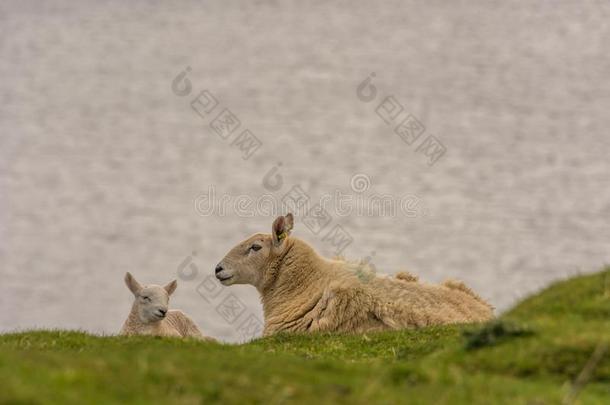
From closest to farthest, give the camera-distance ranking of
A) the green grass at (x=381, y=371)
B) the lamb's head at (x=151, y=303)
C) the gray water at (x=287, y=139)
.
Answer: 1. the green grass at (x=381, y=371)
2. the lamb's head at (x=151, y=303)
3. the gray water at (x=287, y=139)

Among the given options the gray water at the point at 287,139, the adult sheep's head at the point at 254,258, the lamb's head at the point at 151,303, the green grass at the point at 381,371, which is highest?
the gray water at the point at 287,139

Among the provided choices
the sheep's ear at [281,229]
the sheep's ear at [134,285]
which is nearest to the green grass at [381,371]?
the sheep's ear at [134,285]

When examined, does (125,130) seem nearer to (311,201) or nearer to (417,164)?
(417,164)

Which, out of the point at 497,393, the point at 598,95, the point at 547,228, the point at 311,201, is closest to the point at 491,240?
the point at 547,228

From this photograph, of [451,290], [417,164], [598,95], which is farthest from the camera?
[598,95]

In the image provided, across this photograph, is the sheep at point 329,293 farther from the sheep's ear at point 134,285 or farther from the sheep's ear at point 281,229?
the sheep's ear at point 134,285

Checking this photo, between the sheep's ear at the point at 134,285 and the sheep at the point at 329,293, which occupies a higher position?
the sheep's ear at the point at 134,285

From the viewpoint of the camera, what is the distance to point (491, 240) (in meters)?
96.4

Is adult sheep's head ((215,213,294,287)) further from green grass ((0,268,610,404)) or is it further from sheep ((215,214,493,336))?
green grass ((0,268,610,404))

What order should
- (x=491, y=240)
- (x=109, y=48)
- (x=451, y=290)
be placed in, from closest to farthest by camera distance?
(x=451, y=290) < (x=491, y=240) < (x=109, y=48)

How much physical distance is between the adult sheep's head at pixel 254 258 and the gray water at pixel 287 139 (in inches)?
1767

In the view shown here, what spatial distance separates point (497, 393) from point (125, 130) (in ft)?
417

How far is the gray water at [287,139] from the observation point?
8900 cm

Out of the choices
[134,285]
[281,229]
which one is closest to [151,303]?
[134,285]
